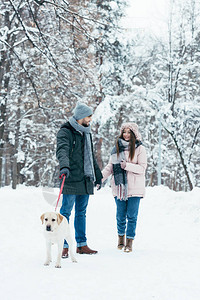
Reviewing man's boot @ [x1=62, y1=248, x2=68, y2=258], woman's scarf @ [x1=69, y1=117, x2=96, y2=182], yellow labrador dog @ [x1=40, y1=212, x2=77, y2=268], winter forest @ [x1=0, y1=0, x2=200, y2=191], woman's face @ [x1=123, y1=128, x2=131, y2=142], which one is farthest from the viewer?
winter forest @ [x1=0, y1=0, x2=200, y2=191]

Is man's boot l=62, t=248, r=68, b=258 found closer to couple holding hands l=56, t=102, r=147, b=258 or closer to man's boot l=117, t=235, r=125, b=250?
couple holding hands l=56, t=102, r=147, b=258

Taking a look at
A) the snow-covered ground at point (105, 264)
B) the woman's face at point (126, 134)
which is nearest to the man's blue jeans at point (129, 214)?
the snow-covered ground at point (105, 264)

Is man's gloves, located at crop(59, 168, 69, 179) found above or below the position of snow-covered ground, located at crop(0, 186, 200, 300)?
above

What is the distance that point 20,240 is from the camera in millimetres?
6184

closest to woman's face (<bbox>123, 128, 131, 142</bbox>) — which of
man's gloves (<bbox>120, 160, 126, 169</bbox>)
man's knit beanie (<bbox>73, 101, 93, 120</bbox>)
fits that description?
man's gloves (<bbox>120, 160, 126, 169</bbox>)

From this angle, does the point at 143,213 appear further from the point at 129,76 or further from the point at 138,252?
the point at 129,76

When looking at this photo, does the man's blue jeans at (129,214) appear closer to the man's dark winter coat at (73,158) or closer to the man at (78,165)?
the man at (78,165)

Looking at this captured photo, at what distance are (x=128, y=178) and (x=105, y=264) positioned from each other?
5.26ft

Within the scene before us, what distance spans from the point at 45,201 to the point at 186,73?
15.0 meters

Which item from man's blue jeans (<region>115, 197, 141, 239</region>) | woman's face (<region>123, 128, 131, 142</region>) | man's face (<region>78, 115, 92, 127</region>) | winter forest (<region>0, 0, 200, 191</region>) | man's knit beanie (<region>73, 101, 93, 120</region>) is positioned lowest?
man's blue jeans (<region>115, 197, 141, 239</region>)

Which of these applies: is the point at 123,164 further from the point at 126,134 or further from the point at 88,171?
the point at 88,171

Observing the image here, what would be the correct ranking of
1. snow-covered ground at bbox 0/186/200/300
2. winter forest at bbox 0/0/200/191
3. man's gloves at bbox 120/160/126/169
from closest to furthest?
snow-covered ground at bbox 0/186/200/300 → man's gloves at bbox 120/160/126/169 → winter forest at bbox 0/0/200/191

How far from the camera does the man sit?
488cm

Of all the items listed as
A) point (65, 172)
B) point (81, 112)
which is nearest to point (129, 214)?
point (65, 172)
